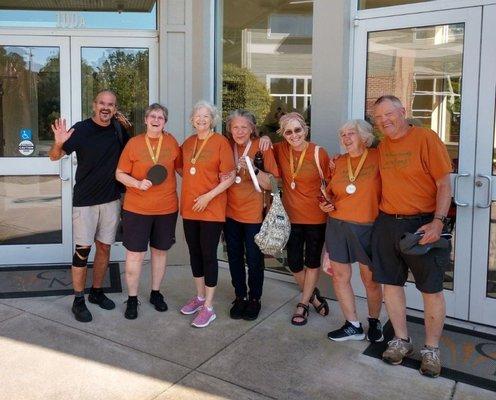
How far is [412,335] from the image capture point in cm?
372

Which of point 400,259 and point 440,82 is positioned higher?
point 440,82

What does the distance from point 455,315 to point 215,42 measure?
338 cm

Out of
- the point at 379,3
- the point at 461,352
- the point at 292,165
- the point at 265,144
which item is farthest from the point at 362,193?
the point at 379,3

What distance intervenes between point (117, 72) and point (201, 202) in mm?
2331

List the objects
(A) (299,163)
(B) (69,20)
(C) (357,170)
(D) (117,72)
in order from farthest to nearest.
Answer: (D) (117,72)
(B) (69,20)
(A) (299,163)
(C) (357,170)

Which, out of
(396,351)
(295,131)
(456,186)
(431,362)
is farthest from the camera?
(456,186)

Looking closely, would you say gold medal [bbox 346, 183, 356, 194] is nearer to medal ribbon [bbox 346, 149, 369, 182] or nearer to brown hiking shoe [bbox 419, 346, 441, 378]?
medal ribbon [bbox 346, 149, 369, 182]

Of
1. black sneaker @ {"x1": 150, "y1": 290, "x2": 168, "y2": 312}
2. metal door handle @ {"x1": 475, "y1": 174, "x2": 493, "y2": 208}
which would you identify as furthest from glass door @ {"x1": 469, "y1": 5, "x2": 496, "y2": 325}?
black sneaker @ {"x1": 150, "y1": 290, "x2": 168, "y2": 312}

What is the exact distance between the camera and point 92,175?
12.8 feet

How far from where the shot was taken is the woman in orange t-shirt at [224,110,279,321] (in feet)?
12.1

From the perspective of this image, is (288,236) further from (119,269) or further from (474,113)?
(119,269)

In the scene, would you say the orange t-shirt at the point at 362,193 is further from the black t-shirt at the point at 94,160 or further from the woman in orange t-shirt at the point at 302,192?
the black t-shirt at the point at 94,160

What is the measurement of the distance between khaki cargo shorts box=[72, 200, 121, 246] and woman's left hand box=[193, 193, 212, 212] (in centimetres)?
75

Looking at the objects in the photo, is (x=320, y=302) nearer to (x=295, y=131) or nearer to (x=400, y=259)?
(x=400, y=259)
